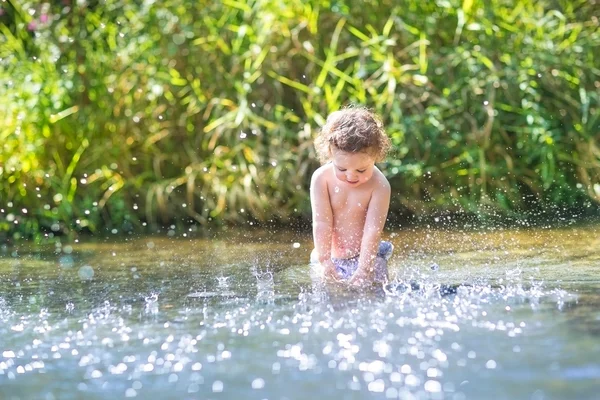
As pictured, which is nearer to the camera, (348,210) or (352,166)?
(352,166)

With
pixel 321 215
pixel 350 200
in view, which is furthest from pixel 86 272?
pixel 350 200

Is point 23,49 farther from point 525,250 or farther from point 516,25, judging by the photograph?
point 525,250

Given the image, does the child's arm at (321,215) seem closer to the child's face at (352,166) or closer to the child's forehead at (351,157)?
the child's face at (352,166)

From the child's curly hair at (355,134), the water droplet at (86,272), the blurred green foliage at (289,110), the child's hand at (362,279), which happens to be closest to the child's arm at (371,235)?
the child's hand at (362,279)

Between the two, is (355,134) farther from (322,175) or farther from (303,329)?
(303,329)

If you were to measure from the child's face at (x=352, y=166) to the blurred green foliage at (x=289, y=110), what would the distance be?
2041 mm

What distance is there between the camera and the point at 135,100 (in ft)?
23.0

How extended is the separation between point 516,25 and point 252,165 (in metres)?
2.12

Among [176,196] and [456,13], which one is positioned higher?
[456,13]

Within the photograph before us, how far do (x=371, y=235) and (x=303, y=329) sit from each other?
3.44ft

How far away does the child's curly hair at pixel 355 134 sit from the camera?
4129 mm

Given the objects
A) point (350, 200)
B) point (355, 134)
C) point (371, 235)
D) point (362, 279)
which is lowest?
point (362, 279)

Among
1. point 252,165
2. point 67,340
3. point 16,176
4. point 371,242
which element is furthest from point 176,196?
point 67,340

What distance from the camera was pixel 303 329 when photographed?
3289mm
